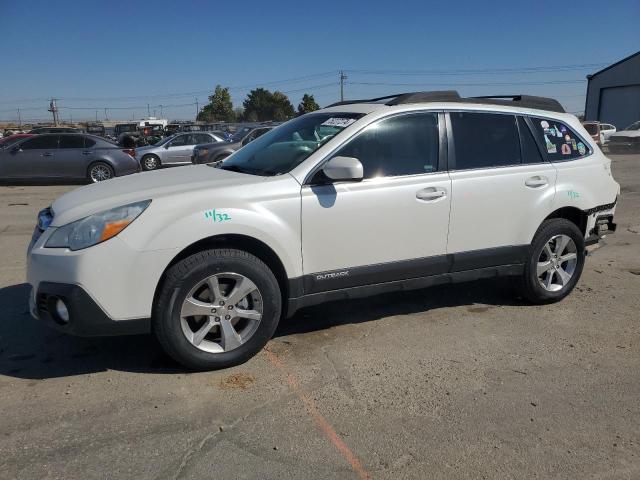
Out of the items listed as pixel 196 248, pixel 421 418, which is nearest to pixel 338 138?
pixel 196 248

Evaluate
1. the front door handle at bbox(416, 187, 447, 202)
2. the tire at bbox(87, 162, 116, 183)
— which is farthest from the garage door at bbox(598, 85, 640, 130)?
the front door handle at bbox(416, 187, 447, 202)

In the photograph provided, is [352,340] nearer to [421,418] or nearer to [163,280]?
[421,418]

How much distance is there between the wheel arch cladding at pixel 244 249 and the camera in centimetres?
343

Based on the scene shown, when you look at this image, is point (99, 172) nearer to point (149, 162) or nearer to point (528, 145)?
point (149, 162)

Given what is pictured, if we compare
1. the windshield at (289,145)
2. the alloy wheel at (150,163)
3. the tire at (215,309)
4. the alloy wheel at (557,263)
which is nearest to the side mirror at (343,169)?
the windshield at (289,145)

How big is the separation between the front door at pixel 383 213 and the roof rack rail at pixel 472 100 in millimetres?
176

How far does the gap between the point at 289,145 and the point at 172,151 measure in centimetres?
1805

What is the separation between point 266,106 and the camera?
79688mm

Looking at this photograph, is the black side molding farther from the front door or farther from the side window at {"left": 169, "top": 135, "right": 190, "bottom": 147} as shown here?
the side window at {"left": 169, "top": 135, "right": 190, "bottom": 147}

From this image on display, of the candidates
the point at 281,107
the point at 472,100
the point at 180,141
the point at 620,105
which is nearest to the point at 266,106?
the point at 281,107

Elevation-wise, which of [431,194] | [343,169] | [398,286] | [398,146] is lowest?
[398,286]

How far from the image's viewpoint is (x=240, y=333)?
12.0ft

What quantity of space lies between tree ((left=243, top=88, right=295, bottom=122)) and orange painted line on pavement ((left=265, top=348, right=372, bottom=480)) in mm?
77211

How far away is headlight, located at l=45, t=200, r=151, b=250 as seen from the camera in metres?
3.24
